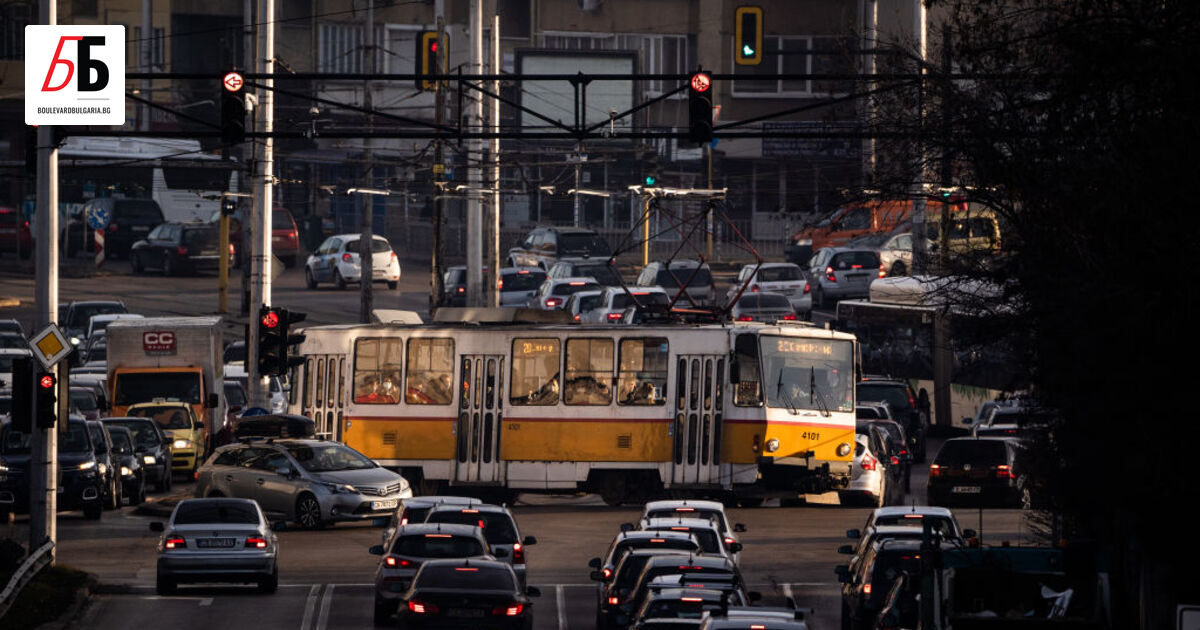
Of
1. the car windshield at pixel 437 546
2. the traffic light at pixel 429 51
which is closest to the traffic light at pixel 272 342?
the traffic light at pixel 429 51

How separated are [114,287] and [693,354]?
39223 mm

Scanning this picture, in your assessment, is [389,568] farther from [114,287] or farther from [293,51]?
[293,51]

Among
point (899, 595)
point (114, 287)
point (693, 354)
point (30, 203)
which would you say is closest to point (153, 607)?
point (899, 595)

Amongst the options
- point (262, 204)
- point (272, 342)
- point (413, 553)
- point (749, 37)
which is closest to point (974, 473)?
point (749, 37)

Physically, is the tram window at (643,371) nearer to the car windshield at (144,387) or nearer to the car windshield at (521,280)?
the car windshield at (144,387)

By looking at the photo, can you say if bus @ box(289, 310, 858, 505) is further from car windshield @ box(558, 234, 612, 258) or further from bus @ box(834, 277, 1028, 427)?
car windshield @ box(558, 234, 612, 258)

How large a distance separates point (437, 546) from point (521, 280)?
41.1 meters

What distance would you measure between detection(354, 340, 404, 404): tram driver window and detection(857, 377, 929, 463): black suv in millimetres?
12368

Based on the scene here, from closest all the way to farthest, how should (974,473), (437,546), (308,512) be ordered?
(437,546) → (308,512) → (974,473)

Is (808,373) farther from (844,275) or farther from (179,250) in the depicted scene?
(179,250)

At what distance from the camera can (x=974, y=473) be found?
36.3m

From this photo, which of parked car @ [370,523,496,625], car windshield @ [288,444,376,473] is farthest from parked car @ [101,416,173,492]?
parked car @ [370,523,496,625]

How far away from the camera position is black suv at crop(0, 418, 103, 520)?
1351 inches

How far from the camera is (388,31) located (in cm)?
8769
